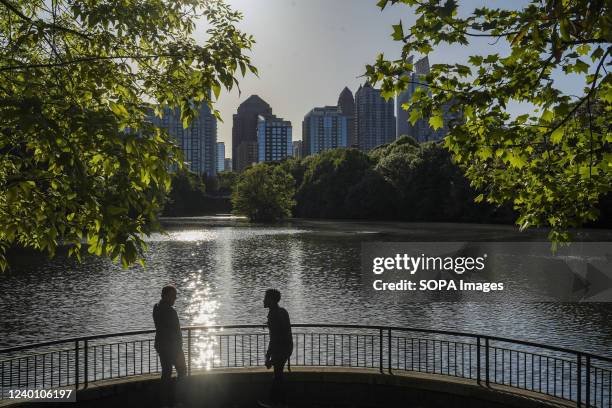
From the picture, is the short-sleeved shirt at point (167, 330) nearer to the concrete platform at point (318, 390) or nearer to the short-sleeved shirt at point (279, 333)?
the concrete platform at point (318, 390)

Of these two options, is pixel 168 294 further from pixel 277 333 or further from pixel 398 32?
pixel 398 32

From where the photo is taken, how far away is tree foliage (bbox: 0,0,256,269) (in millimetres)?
6434

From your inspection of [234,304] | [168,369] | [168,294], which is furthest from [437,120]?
[234,304]

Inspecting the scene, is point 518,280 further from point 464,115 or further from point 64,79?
point 64,79

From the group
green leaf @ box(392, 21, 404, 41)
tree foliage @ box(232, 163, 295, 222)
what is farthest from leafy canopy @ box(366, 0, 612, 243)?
tree foliage @ box(232, 163, 295, 222)

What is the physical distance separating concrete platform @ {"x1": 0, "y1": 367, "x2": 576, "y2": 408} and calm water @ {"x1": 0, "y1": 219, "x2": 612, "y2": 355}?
12850 millimetres

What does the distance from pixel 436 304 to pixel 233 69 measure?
79.6ft

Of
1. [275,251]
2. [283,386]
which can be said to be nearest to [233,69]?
[283,386]

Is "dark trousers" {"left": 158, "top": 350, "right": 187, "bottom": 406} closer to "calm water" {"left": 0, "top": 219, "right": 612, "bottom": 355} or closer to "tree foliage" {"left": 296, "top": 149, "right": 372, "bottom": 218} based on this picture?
"calm water" {"left": 0, "top": 219, "right": 612, "bottom": 355}

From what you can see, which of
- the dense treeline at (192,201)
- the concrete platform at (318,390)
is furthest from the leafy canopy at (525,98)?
the dense treeline at (192,201)

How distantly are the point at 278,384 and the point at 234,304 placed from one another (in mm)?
20042

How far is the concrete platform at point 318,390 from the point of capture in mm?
11125

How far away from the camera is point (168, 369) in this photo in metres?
10.5

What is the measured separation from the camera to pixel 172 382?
35.9 feet
